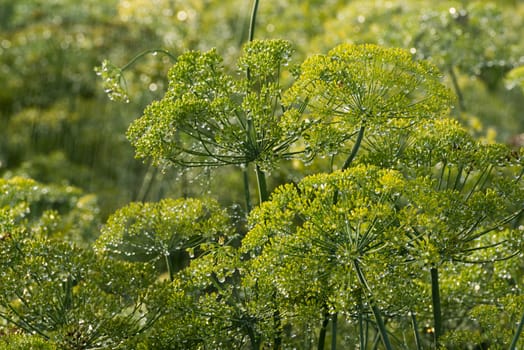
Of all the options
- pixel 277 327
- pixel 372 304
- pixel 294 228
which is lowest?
pixel 372 304

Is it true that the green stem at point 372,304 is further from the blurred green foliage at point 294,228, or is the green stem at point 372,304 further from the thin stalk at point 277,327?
the thin stalk at point 277,327

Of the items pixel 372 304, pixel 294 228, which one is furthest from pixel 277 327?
pixel 372 304

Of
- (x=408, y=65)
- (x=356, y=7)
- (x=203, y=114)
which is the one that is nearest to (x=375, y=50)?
(x=408, y=65)

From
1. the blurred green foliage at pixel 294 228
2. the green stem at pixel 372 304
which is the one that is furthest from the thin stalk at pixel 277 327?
the green stem at pixel 372 304

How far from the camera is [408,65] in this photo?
385cm

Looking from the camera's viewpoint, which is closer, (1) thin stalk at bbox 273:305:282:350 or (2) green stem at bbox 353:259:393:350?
(2) green stem at bbox 353:259:393:350

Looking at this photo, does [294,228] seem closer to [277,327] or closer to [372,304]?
[372,304]

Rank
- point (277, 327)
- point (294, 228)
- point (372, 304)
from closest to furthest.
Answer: point (372, 304) < point (294, 228) < point (277, 327)

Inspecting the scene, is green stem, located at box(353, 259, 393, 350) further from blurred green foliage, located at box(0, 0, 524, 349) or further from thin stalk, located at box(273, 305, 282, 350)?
thin stalk, located at box(273, 305, 282, 350)

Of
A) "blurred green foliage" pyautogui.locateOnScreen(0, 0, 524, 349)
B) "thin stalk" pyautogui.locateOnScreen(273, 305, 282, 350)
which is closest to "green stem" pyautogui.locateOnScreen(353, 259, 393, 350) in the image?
"blurred green foliage" pyautogui.locateOnScreen(0, 0, 524, 349)

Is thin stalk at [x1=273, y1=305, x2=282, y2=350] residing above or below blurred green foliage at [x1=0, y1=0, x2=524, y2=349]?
below

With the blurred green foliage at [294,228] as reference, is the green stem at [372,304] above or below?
below

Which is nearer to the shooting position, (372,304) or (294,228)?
(372,304)

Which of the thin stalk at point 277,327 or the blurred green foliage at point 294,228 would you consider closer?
the blurred green foliage at point 294,228
